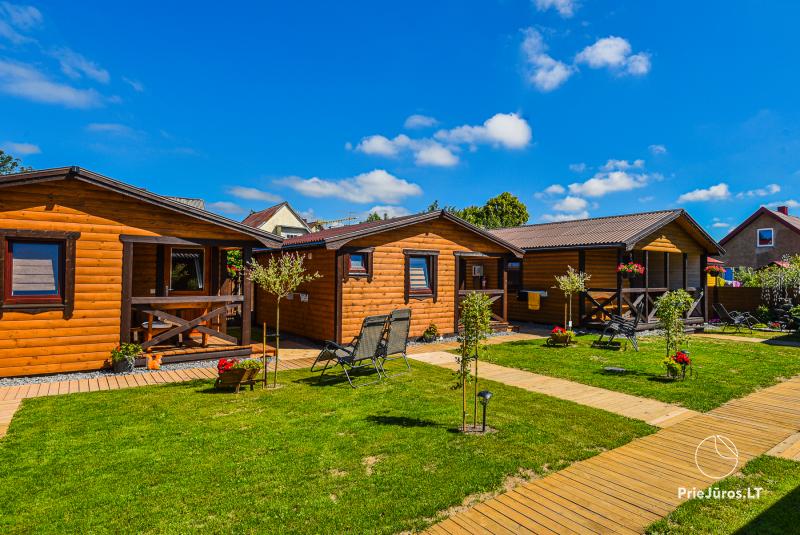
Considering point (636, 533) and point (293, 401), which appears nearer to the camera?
point (636, 533)

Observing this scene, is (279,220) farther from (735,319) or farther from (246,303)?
(735,319)

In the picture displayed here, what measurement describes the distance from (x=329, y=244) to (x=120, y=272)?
15.2 ft

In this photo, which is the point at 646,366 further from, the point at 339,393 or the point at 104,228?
the point at 104,228

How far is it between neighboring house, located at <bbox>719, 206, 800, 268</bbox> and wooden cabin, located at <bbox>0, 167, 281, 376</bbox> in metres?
32.7

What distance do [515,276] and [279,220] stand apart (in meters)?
26.9

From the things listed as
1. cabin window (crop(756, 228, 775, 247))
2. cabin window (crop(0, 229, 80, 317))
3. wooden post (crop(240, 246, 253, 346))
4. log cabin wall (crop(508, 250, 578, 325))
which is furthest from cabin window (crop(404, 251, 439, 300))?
cabin window (crop(756, 228, 775, 247))

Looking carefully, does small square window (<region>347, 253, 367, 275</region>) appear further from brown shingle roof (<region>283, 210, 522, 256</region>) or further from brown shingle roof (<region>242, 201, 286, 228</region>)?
brown shingle roof (<region>242, 201, 286, 228</region>)

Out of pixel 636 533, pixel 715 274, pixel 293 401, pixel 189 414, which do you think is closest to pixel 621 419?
pixel 636 533

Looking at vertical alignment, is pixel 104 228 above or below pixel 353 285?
above

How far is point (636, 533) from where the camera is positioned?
3.10 metres

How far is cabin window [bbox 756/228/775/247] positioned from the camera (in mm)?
29109

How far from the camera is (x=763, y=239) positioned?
29531mm

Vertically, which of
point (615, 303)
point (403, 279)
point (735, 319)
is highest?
point (403, 279)

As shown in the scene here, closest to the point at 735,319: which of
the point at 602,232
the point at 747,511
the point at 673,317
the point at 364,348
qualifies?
the point at 602,232
